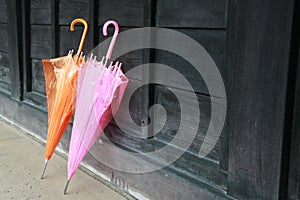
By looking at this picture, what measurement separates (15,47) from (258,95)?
2.90m

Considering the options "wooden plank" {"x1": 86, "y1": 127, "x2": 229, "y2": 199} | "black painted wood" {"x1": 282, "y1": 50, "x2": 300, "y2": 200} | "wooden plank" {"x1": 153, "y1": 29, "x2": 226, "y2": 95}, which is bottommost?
"wooden plank" {"x1": 86, "y1": 127, "x2": 229, "y2": 199}

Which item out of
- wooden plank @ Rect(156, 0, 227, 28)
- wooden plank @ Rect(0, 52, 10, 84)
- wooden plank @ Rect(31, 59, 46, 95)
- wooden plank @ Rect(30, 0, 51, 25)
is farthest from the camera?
wooden plank @ Rect(0, 52, 10, 84)

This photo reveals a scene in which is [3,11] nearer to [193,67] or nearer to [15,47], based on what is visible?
[15,47]

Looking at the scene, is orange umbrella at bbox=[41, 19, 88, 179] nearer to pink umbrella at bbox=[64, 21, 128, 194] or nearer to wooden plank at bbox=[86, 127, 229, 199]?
pink umbrella at bbox=[64, 21, 128, 194]

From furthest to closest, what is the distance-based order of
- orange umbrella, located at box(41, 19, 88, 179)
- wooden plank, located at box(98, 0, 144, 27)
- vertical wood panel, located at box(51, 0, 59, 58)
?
1. vertical wood panel, located at box(51, 0, 59, 58)
2. orange umbrella, located at box(41, 19, 88, 179)
3. wooden plank, located at box(98, 0, 144, 27)

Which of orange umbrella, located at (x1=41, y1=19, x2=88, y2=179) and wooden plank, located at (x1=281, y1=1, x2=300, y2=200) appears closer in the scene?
wooden plank, located at (x1=281, y1=1, x2=300, y2=200)

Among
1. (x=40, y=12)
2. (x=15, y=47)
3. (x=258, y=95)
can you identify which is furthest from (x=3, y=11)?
(x=258, y=95)

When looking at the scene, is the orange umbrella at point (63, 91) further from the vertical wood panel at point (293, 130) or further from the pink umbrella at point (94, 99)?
the vertical wood panel at point (293, 130)

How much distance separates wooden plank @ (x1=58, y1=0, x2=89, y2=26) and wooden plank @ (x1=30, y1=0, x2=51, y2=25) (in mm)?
244

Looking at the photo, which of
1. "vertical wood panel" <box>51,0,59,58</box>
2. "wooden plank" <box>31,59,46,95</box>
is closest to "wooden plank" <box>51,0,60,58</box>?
"vertical wood panel" <box>51,0,59,58</box>

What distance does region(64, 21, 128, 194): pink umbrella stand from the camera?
7.65ft

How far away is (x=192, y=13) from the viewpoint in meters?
1.95

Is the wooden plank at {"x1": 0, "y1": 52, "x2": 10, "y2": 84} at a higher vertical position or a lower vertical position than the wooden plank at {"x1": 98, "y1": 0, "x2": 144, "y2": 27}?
lower

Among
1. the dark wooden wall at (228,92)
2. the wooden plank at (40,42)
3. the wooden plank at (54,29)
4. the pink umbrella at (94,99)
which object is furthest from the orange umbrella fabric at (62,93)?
the wooden plank at (40,42)
